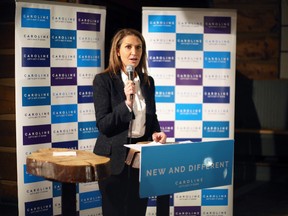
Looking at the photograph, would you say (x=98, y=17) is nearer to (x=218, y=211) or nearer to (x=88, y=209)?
(x=88, y=209)

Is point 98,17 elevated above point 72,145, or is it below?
above

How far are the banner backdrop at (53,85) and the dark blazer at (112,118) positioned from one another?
3.51 ft

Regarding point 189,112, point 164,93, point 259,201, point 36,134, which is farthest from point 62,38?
point 259,201

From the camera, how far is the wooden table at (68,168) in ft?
6.16

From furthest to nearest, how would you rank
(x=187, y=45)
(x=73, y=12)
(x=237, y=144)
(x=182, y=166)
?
(x=237, y=144)
(x=187, y=45)
(x=73, y=12)
(x=182, y=166)

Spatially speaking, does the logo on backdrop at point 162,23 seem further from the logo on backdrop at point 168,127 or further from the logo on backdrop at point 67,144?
the logo on backdrop at point 67,144

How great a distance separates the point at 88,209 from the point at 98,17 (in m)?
1.55

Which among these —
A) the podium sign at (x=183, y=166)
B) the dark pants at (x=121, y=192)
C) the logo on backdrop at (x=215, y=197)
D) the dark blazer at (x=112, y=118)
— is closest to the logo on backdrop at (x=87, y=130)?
the logo on backdrop at (x=215, y=197)

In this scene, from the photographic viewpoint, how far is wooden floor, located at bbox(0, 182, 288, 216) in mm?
4410

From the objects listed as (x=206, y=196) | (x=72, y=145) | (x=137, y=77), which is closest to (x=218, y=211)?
(x=206, y=196)

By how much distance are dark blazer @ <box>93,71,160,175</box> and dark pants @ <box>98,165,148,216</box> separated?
51 millimetres

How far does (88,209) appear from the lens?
11.9 ft

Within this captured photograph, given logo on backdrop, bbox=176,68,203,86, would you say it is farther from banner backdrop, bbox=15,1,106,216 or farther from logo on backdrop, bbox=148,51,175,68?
banner backdrop, bbox=15,1,106,216

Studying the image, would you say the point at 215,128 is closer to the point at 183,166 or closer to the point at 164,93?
the point at 164,93
